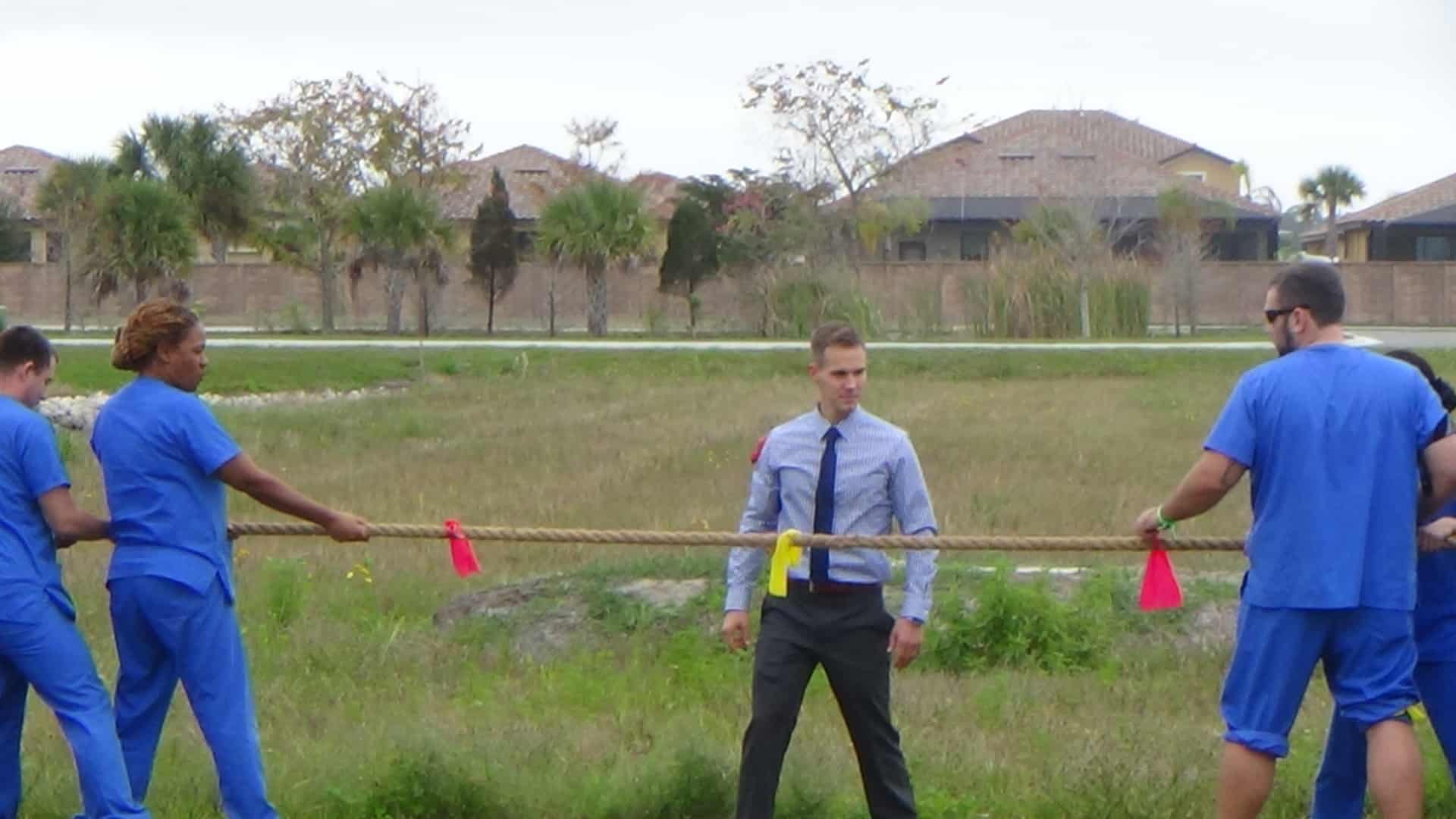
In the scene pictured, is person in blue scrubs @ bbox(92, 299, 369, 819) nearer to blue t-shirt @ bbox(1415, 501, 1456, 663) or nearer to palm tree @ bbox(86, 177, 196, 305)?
blue t-shirt @ bbox(1415, 501, 1456, 663)

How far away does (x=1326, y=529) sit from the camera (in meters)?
5.70

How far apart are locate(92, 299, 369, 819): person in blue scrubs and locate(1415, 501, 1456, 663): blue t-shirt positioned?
11.8ft

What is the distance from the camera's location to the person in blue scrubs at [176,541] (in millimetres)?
6105

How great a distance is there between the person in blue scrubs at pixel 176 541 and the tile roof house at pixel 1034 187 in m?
49.1

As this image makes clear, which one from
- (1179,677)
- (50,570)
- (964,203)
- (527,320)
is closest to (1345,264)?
(964,203)

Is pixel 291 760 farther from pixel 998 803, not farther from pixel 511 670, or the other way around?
pixel 998 803

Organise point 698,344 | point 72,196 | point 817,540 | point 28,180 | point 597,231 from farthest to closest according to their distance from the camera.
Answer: point 28,180 → point 72,196 → point 597,231 → point 698,344 → point 817,540

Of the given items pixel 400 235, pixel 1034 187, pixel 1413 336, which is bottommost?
pixel 1413 336

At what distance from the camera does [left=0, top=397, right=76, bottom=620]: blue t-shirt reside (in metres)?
6.11

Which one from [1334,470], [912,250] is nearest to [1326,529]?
[1334,470]

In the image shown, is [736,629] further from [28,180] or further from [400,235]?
[28,180]

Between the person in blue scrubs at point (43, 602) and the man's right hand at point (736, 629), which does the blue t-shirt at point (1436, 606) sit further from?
the person in blue scrubs at point (43, 602)

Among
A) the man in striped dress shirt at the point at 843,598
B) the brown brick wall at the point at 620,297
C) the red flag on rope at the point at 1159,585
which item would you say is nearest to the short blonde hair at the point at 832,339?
the man in striped dress shirt at the point at 843,598

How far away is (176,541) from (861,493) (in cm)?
222
